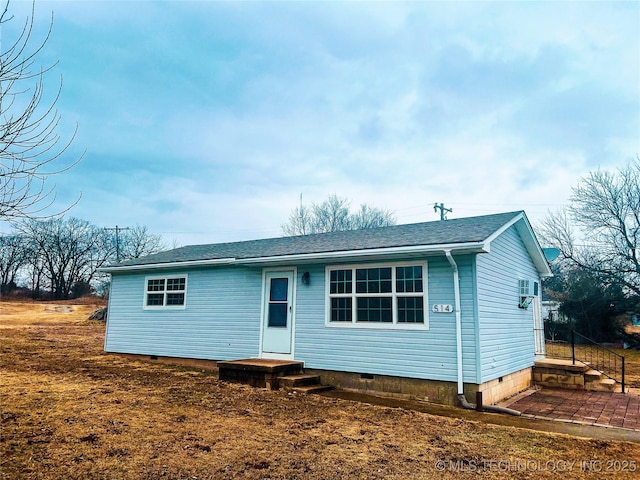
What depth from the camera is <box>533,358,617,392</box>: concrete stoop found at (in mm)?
9367

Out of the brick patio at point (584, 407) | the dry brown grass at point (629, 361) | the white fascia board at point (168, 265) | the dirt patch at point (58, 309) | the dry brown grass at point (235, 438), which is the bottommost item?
the dry brown grass at point (629, 361)

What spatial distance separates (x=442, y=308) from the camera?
24.2 feet

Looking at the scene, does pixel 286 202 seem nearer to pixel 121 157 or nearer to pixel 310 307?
pixel 121 157

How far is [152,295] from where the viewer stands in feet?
37.7

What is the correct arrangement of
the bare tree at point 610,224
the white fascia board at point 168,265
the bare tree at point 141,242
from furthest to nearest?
the bare tree at point 141,242, the bare tree at point 610,224, the white fascia board at point 168,265

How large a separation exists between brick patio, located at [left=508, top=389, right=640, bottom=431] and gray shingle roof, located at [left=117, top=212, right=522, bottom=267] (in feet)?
10.3

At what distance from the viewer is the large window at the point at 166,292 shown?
35.9ft

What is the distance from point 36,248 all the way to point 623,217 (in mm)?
48729

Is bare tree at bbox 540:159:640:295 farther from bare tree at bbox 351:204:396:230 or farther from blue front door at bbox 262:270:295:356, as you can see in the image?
blue front door at bbox 262:270:295:356

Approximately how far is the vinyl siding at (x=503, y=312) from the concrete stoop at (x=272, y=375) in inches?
123

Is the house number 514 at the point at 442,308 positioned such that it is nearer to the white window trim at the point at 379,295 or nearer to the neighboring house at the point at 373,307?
the neighboring house at the point at 373,307

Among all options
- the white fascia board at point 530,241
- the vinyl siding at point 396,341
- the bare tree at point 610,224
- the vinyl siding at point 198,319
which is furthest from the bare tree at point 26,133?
the bare tree at point 610,224

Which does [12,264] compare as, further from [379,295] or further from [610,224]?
[610,224]

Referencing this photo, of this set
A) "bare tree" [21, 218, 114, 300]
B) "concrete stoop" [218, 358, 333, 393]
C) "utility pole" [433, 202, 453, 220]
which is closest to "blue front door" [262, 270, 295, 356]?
"concrete stoop" [218, 358, 333, 393]
